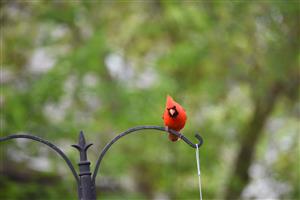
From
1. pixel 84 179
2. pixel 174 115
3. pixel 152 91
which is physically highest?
pixel 152 91

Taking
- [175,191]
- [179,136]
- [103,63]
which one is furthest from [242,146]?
[179,136]

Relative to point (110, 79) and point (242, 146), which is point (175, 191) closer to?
point (242, 146)

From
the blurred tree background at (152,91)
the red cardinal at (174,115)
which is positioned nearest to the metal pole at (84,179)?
the red cardinal at (174,115)

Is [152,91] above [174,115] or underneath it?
above

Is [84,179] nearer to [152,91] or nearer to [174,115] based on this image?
[174,115]

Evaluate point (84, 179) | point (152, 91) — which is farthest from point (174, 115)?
point (152, 91)

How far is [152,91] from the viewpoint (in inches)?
255

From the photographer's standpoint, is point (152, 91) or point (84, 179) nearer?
point (84, 179)

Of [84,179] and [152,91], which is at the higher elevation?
[152,91]

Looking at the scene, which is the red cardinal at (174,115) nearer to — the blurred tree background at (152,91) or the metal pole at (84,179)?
the metal pole at (84,179)

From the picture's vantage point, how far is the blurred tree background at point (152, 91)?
6078mm

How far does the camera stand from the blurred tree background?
19.9 feet

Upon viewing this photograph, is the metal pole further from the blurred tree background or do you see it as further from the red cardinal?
the blurred tree background

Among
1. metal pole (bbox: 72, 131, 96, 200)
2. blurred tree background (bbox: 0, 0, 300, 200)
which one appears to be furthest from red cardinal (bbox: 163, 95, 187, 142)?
blurred tree background (bbox: 0, 0, 300, 200)
